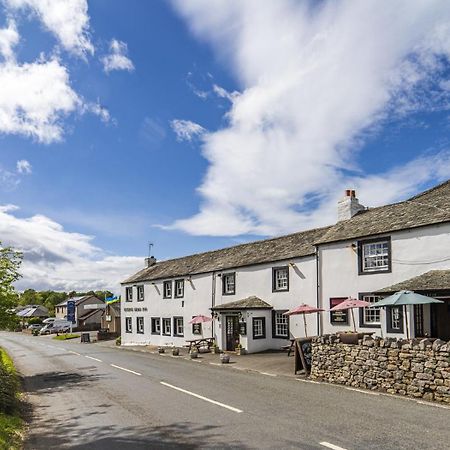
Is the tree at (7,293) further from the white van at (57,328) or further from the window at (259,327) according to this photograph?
the white van at (57,328)

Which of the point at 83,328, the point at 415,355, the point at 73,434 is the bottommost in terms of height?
the point at 83,328

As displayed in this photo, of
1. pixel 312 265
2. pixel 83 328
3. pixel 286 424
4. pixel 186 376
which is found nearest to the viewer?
pixel 286 424

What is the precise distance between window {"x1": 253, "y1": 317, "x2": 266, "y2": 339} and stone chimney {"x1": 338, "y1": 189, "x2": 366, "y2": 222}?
300 inches

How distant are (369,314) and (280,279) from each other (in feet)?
22.6

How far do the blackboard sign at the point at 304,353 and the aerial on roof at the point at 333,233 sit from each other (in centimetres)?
671

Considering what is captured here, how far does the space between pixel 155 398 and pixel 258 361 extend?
10531 mm

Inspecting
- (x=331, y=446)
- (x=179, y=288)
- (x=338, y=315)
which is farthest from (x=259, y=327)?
(x=331, y=446)

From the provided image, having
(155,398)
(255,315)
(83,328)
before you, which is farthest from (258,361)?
(83,328)

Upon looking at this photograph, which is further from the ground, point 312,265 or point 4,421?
point 312,265

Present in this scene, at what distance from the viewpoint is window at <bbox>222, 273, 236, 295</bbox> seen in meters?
30.9

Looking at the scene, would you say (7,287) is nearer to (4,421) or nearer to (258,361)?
(4,421)

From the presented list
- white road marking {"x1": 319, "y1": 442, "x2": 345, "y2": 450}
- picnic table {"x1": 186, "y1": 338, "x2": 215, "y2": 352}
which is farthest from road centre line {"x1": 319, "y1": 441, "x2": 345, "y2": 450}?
picnic table {"x1": 186, "y1": 338, "x2": 215, "y2": 352}

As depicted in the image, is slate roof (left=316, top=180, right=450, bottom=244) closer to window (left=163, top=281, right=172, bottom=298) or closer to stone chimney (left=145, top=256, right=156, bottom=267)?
window (left=163, top=281, right=172, bottom=298)

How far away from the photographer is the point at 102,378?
17.8m
